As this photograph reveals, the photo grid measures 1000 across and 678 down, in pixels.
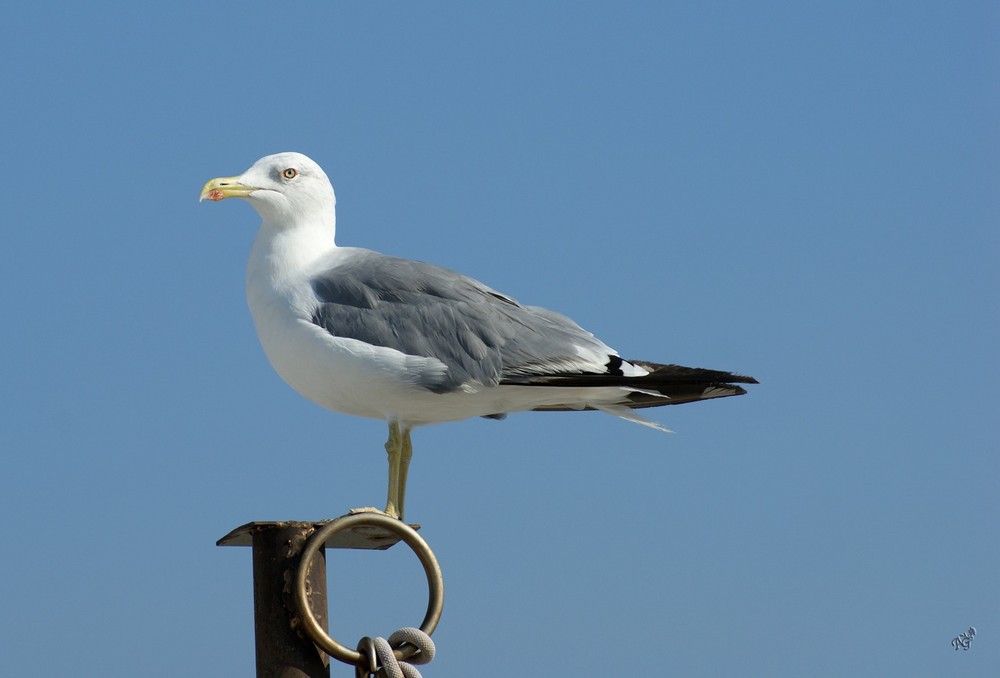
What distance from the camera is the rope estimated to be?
330 cm

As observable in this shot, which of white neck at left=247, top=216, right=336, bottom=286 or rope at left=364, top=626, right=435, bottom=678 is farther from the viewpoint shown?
white neck at left=247, top=216, right=336, bottom=286

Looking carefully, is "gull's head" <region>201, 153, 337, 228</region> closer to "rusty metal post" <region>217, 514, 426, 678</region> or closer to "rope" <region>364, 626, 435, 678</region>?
"rusty metal post" <region>217, 514, 426, 678</region>

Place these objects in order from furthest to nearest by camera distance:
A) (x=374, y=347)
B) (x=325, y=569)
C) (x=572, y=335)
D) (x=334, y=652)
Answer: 1. (x=572, y=335)
2. (x=374, y=347)
3. (x=325, y=569)
4. (x=334, y=652)

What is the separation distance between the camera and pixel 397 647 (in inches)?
135

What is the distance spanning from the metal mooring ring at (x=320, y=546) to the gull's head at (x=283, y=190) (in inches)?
133

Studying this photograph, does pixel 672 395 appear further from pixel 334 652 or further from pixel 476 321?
pixel 334 652

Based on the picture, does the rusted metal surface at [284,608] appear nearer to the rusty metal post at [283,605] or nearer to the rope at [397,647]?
the rusty metal post at [283,605]

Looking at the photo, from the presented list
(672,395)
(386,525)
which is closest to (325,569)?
(386,525)

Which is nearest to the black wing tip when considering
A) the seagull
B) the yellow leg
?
the seagull

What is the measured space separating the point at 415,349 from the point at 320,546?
256 cm

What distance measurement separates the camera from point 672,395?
605 centimetres

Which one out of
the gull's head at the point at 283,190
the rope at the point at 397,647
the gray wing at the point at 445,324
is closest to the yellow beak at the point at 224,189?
the gull's head at the point at 283,190

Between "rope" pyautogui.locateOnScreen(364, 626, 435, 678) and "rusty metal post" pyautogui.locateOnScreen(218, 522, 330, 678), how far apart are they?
0.94 ft

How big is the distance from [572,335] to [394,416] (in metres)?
1.03
